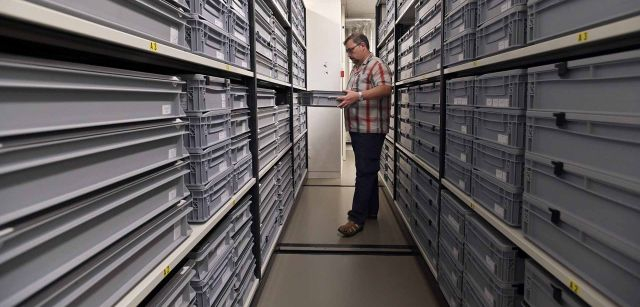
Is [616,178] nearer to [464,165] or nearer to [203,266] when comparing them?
[464,165]

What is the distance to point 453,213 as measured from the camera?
179 cm

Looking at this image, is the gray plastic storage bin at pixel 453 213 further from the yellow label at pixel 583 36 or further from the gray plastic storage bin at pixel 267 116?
the gray plastic storage bin at pixel 267 116

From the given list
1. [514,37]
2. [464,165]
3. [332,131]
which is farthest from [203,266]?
[332,131]

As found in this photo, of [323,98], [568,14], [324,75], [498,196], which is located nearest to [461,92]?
[498,196]

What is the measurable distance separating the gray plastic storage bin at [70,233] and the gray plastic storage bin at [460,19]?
4.51 ft

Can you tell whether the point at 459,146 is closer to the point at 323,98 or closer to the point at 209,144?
the point at 209,144

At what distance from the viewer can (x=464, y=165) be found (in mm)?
1674

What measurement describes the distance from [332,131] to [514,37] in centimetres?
372

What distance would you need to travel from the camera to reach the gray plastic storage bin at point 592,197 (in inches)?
29.3

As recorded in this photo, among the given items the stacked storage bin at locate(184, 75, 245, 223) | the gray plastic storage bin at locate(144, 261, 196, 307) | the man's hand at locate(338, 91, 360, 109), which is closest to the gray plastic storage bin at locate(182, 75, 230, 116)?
the stacked storage bin at locate(184, 75, 245, 223)

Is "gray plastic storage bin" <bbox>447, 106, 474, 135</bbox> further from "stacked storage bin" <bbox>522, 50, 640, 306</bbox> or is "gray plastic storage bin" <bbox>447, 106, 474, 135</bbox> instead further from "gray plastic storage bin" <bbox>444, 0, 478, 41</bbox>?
"stacked storage bin" <bbox>522, 50, 640, 306</bbox>

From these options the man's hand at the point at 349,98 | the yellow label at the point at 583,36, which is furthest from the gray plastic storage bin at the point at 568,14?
the man's hand at the point at 349,98

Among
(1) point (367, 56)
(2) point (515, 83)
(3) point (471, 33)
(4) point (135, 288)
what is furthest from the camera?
(1) point (367, 56)

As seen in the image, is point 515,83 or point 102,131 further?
point 515,83
